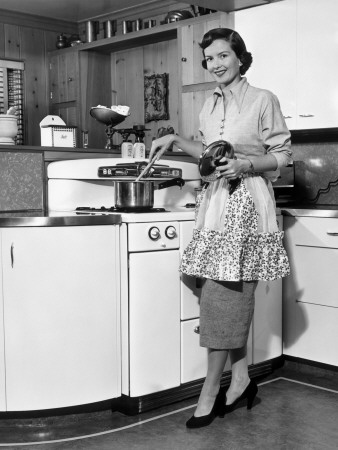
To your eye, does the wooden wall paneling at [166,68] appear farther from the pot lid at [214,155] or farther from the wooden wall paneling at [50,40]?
the pot lid at [214,155]

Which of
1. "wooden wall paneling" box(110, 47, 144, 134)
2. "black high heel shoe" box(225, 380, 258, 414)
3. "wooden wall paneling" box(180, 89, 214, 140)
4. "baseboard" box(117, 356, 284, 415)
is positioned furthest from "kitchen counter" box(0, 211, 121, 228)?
"wooden wall paneling" box(110, 47, 144, 134)

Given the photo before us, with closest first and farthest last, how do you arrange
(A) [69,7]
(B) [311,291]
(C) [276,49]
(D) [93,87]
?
(B) [311,291] < (C) [276,49] < (A) [69,7] < (D) [93,87]

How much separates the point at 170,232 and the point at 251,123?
0.62 metres

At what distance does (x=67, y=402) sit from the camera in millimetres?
2727

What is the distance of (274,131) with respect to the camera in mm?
2615

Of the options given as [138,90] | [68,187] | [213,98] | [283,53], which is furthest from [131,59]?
[213,98]

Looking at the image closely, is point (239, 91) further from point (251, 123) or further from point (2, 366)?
point (2, 366)

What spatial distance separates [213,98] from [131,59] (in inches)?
148

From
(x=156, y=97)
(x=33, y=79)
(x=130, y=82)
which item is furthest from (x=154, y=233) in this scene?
(x=33, y=79)

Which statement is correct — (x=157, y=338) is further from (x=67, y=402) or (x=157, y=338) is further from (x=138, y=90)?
(x=138, y=90)

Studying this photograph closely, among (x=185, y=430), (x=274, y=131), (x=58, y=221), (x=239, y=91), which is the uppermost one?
(x=239, y=91)

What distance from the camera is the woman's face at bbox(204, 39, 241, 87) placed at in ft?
8.48

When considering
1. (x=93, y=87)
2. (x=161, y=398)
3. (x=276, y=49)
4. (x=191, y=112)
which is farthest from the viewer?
(x=93, y=87)

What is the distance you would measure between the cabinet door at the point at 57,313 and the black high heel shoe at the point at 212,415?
0.39m
